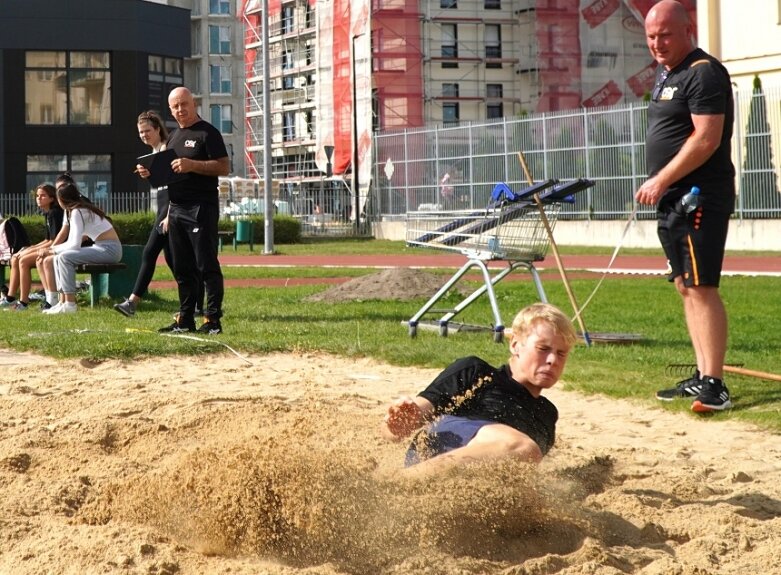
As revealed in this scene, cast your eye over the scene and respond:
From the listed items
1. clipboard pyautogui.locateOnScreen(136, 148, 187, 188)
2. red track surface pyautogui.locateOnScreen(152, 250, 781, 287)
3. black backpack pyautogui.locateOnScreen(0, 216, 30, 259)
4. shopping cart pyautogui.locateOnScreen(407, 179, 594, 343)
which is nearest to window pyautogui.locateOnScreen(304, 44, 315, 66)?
red track surface pyautogui.locateOnScreen(152, 250, 781, 287)

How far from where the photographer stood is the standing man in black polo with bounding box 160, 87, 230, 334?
11422 millimetres

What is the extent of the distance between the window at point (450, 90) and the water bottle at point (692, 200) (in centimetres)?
6289

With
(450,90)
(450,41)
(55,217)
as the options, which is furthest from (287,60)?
(55,217)

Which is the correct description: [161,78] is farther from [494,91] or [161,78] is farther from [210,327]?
[210,327]

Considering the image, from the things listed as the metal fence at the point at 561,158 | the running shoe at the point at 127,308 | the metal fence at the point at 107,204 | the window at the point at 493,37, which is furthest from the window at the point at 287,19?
the running shoe at the point at 127,308

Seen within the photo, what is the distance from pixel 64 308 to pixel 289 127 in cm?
7328

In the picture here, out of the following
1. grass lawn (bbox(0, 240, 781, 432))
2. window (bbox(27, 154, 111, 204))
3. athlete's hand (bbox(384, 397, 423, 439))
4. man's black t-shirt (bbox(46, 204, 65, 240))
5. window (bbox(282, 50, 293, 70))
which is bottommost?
grass lawn (bbox(0, 240, 781, 432))

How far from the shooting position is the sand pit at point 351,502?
4.32 m

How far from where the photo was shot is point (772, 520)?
4934 mm

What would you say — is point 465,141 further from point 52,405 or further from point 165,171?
point 52,405

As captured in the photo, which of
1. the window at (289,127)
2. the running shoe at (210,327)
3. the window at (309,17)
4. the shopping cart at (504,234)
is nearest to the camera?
the shopping cart at (504,234)

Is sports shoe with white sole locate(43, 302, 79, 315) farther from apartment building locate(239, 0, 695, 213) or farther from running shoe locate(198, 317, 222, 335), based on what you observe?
apartment building locate(239, 0, 695, 213)

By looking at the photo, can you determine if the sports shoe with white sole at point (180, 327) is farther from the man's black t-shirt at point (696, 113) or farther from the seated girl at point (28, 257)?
the man's black t-shirt at point (696, 113)

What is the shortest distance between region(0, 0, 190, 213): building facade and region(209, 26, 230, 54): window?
5551 cm
